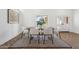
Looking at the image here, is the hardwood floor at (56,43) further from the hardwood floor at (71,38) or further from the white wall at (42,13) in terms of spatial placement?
the white wall at (42,13)

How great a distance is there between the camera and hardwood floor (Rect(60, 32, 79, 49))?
2804 mm

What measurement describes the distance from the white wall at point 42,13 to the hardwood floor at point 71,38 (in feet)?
0.57

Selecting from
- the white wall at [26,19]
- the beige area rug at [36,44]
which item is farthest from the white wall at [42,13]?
the beige area rug at [36,44]

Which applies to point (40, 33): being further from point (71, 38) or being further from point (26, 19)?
point (71, 38)

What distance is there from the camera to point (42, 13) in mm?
2816

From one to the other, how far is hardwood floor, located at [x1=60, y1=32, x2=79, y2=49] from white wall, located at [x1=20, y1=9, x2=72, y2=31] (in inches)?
6.8

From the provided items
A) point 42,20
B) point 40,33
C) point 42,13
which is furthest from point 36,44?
point 42,13

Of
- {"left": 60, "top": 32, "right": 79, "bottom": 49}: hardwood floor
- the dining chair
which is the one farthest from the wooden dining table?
{"left": 60, "top": 32, "right": 79, "bottom": 49}: hardwood floor

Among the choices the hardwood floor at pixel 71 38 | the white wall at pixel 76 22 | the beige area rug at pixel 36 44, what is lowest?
the beige area rug at pixel 36 44

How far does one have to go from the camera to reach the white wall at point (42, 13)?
2807 mm
